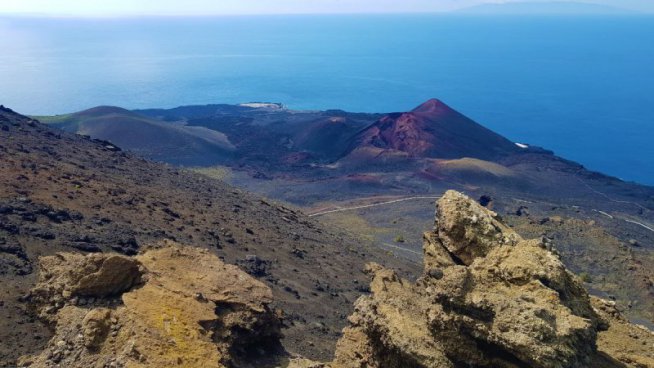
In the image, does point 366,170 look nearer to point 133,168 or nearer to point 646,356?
point 133,168

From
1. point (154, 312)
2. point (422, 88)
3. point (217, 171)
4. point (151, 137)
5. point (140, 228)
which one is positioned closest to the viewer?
point (154, 312)

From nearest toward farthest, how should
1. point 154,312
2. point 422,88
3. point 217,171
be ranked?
point 154,312 → point 217,171 → point 422,88

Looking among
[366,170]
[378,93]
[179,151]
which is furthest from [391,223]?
[378,93]

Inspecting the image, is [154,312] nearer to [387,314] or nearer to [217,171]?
[387,314]

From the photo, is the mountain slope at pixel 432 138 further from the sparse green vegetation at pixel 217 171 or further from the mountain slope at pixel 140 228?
the mountain slope at pixel 140 228

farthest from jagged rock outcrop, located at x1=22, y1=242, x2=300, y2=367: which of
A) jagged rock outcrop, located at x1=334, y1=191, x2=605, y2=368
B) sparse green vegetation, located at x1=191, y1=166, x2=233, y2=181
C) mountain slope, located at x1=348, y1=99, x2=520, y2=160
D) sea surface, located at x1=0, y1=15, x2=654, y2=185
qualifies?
sea surface, located at x1=0, y1=15, x2=654, y2=185

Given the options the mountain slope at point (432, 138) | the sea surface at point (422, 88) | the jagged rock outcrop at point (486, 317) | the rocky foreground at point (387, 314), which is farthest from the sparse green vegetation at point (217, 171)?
the sea surface at point (422, 88)

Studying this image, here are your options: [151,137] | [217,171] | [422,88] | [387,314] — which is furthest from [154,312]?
[422,88]
